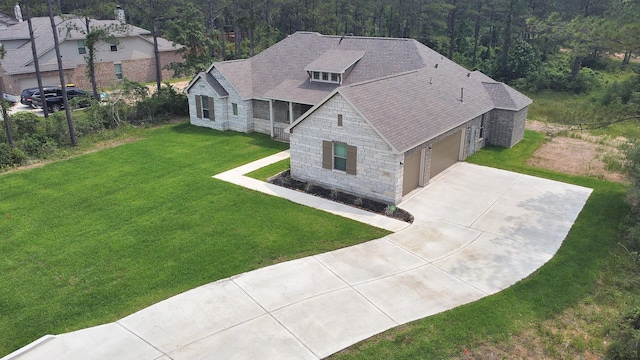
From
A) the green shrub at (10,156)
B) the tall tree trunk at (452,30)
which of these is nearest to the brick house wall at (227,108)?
the green shrub at (10,156)

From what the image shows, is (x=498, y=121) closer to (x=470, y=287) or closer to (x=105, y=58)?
(x=470, y=287)

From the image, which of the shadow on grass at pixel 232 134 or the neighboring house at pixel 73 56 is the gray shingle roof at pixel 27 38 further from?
the shadow on grass at pixel 232 134

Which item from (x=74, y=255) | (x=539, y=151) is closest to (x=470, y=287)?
(x=74, y=255)

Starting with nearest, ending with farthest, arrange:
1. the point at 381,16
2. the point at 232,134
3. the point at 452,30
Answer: the point at 232,134
the point at 452,30
the point at 381,16

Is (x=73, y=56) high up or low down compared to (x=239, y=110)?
up

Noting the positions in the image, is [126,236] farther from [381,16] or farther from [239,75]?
[381,16]

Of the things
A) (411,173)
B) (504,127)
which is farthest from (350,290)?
(504,127)
